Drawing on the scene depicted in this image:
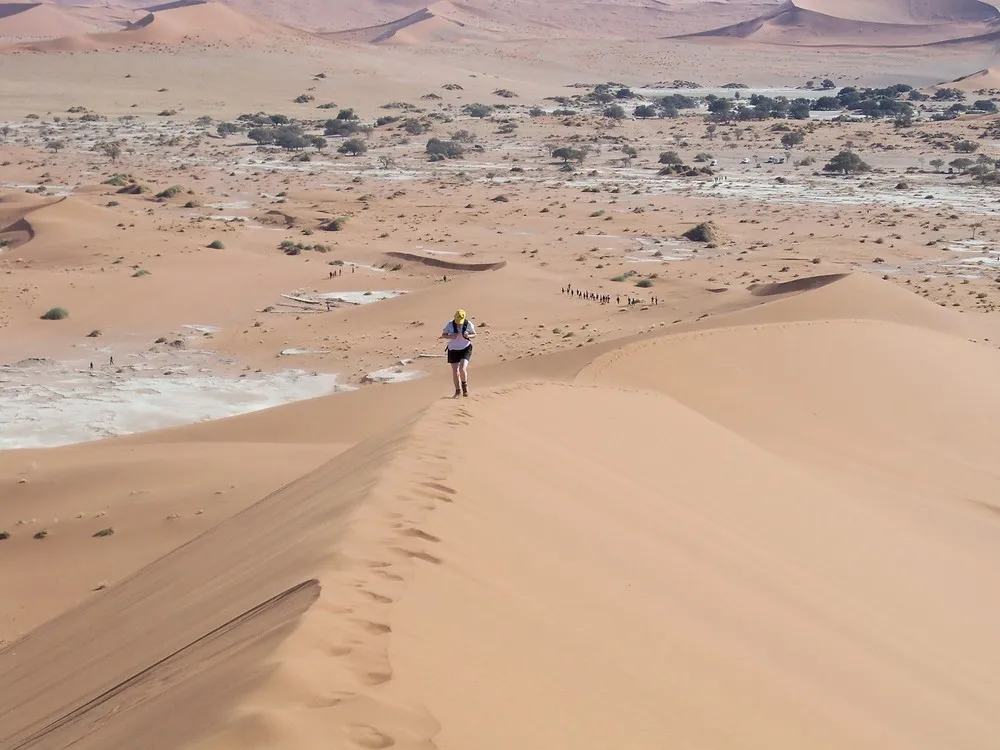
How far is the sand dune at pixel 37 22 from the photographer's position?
13988 cm

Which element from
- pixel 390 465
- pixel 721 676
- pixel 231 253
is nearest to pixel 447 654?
pixel 721 676

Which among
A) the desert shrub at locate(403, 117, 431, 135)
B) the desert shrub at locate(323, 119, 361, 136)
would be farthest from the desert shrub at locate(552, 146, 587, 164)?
the desert shrub at locate(323, 119, 361, 136)

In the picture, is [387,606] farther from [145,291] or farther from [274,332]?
[145,291]

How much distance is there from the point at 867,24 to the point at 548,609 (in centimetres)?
14870

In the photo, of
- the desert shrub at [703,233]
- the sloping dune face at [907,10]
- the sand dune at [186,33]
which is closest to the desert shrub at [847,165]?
the desert shrub at [703,233]

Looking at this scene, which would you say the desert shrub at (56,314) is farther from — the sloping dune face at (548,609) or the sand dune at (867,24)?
the sand dune at (867,24)

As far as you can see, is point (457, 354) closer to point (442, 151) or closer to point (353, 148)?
point (442, 151)

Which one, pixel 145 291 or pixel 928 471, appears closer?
pixel 928 471

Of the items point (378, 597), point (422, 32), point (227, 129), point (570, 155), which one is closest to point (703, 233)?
point (570, 155)

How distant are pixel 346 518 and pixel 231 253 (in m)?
24.0

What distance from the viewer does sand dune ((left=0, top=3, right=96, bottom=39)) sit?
5507 inches

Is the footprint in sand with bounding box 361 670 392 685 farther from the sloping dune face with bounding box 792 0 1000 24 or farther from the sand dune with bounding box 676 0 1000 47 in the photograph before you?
the sloping dune face with bounding box 792 0 1000 24

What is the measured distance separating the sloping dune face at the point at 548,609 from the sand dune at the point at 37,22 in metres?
143

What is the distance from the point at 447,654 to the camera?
446 cm
